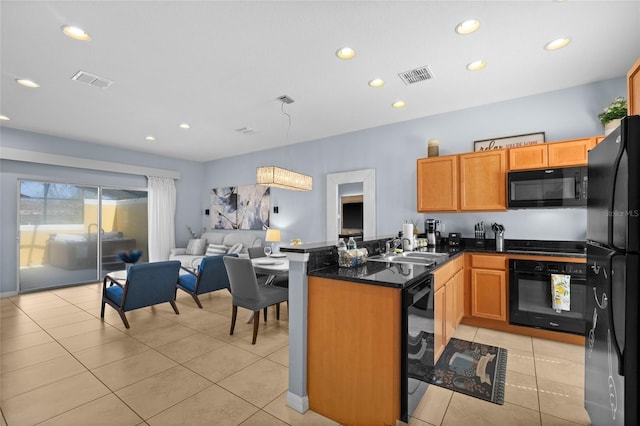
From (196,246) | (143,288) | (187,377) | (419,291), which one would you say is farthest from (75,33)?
(196,246)

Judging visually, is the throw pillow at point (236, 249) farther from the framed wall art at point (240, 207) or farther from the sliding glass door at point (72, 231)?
the sliding glass door at point (72, 231)

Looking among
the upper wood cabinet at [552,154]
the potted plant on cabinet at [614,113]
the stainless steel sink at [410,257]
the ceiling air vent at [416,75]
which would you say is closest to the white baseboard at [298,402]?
the stainless steel sink at [410,257]

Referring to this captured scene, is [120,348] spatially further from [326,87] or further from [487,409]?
[326,87]

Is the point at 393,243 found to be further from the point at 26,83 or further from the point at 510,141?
the point at 26,83

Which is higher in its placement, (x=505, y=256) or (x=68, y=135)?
(x=68, y=135)

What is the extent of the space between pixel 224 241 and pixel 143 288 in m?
3.27

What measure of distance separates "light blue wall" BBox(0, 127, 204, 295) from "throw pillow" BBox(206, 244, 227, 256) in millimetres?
1301

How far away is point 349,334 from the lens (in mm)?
1820

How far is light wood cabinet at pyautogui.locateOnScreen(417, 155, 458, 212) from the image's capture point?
3775 millimetres

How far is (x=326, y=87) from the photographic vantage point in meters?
3.43

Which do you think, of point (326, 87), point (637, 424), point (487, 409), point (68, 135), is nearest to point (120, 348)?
point (487, 409)

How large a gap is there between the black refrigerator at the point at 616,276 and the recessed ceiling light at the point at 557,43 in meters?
1.53

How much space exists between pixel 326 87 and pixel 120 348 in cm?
363

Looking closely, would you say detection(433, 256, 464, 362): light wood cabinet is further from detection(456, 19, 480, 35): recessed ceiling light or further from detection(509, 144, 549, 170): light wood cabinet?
detection(456, 19, 480, 35): recessed ceiling light
